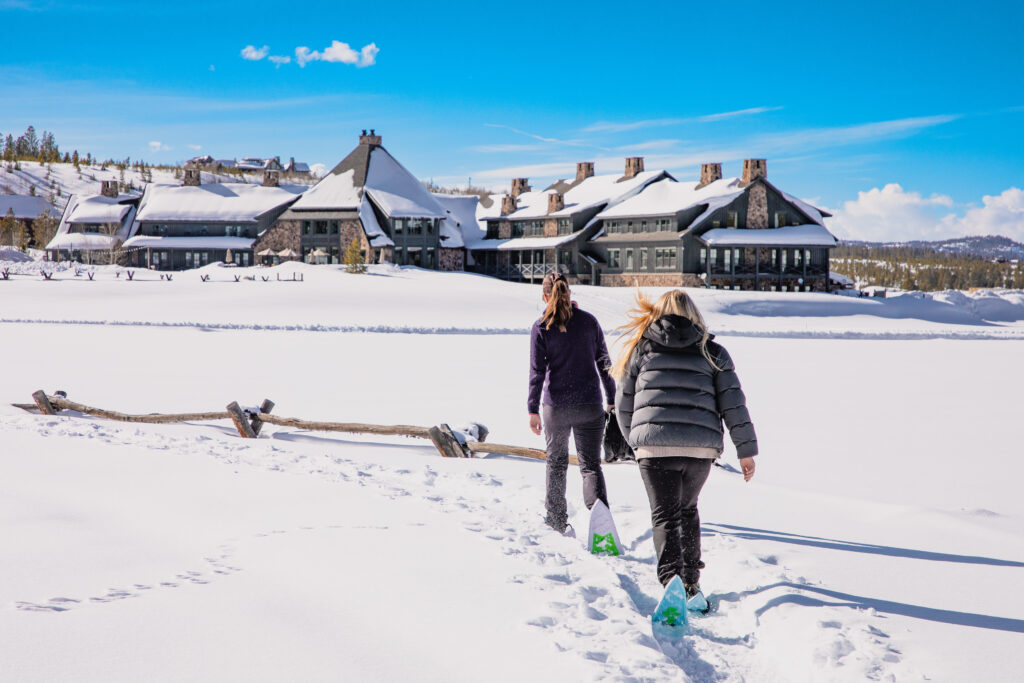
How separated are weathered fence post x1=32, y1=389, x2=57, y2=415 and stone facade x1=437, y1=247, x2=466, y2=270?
48.5 m

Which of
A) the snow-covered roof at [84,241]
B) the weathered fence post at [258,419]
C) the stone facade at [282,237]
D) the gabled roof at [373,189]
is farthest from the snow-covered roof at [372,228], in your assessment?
the weathered fence post at [258,419]

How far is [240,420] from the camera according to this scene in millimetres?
11492

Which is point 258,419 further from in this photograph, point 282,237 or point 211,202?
point 211,202

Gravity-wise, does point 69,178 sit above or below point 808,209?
above

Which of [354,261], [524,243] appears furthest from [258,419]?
[524,243]

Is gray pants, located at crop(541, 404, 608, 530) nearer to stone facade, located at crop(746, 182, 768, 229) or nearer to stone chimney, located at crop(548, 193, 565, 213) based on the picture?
stone facade, located at crop(746, 182, 768, 229)

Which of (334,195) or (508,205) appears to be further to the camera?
(508,205)

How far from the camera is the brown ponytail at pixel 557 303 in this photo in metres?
6.18

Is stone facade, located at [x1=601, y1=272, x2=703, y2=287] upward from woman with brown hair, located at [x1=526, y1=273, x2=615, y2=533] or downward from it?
upward

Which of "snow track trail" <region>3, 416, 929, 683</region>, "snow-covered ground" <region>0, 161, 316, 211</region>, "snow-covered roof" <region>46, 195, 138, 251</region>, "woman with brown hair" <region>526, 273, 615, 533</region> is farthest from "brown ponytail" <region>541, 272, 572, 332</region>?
"snow-covered ground" <region>0, 161, 316, 211</region>

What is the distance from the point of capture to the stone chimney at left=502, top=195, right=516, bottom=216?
216ft

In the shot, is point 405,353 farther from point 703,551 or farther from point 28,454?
point 703,551

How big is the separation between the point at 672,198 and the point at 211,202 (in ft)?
133

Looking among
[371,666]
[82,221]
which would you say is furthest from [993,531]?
[82,221]
